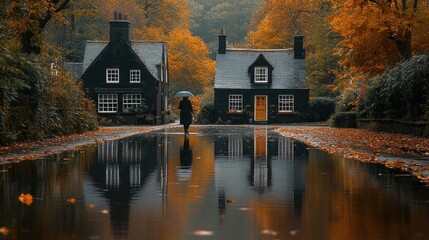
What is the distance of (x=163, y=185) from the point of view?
12055 mm

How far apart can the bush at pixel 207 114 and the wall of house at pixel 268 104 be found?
51 centimetres

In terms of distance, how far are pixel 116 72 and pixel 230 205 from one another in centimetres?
5640

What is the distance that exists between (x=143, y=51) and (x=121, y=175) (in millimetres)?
54960

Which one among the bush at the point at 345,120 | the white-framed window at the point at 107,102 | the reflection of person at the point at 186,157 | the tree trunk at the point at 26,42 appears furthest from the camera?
the white-framed window at the point at 107,102

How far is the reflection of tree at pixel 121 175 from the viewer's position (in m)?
8.80

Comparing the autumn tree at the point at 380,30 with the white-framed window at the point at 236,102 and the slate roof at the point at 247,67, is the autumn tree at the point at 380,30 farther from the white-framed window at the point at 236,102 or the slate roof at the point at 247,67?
the white-framed window at the point at 236,102

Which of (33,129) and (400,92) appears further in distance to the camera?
(400,92)

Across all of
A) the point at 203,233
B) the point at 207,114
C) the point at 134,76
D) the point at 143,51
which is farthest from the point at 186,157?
the point at 143,51

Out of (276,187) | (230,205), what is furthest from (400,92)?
(230,205)

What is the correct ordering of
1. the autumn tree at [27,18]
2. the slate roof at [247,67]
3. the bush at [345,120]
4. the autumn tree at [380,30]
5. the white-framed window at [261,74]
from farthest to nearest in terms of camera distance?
the white-framed window at [261,74]
the slate roof at [247,67]
the bush at [345,120]
the autumn tree at [380,30]
the autumn tree at [27,18]

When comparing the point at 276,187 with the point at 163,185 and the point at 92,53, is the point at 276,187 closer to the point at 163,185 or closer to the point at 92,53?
the point at 163,185

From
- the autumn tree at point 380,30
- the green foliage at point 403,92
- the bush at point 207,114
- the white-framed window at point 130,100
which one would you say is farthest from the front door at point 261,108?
the autumn tree at point 380,30

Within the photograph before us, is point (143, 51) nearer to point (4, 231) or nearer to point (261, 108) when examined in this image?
point (261, 108)

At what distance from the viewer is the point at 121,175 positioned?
538 inches
